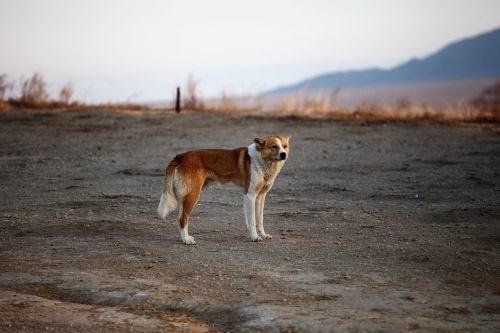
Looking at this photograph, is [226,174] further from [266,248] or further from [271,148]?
[266,248]

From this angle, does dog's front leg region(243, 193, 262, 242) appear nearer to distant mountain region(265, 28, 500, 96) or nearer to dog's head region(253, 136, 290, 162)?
dog's head region(253, 136, 290, 162)

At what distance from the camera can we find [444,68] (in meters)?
166

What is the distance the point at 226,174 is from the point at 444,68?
546 feet

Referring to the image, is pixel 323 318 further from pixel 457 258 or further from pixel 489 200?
pixel 489 200

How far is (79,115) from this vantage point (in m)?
21.1

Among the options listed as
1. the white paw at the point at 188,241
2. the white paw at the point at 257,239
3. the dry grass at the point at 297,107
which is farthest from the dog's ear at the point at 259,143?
the dry grass at the point at 297,107

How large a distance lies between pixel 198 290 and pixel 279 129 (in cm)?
1358

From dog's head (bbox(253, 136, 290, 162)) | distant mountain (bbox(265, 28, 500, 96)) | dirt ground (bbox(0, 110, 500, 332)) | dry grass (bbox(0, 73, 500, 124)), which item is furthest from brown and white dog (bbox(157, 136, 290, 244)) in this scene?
distant mountain (bbox(265, 28, 500, 96))

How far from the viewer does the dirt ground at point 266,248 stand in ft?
18.6

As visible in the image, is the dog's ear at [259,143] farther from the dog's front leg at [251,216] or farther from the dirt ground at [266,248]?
the dirt ground at [266,248]

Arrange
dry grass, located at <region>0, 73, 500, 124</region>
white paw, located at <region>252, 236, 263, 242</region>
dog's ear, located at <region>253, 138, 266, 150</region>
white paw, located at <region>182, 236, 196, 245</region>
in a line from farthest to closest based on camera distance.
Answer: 1. dry grass, located at <region>0, 73, 500, 124</region>
2. dog's ear, located at <region>253, 138, 266, 150</region>
3. white paw, located at <region>252, 236, 263, 242</region>
4. white paw, located at <region>182, 236, 196, 245</region>

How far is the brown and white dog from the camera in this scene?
820 centimetres

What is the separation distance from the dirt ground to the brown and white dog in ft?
1.25

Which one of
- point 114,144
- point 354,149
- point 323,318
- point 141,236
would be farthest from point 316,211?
point 114,144
